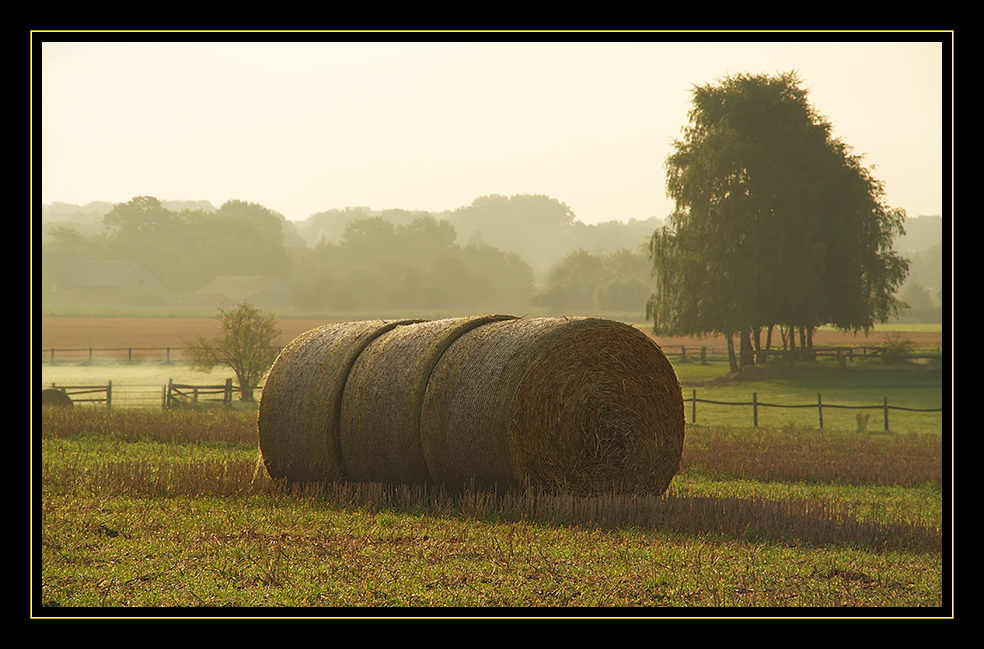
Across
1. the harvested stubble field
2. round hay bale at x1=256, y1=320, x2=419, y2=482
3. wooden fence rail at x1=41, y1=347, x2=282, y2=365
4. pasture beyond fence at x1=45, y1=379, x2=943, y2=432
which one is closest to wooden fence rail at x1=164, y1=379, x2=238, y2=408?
pasture beyond fence at x1=45, y1=379, x2=943, y2=432

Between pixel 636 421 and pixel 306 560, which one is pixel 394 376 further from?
pixel 306 560

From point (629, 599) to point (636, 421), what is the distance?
5033 mm

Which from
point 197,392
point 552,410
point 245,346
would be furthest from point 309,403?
point 245,346

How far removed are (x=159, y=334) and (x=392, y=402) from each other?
5216 centimetres

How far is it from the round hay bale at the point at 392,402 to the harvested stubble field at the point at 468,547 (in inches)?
16.4

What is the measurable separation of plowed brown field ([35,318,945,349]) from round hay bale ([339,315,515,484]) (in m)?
34.3

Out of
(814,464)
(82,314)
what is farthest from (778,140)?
(82,314)

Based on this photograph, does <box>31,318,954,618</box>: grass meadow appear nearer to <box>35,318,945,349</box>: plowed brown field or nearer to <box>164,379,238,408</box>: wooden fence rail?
<box>164,379,238,408</box>: wooden fence rail

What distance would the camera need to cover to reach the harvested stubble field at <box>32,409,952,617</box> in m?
7.30

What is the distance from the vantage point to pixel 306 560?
8398 mm

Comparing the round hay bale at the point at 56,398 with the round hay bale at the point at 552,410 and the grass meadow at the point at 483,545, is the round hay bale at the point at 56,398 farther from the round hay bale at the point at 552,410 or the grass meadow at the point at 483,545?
the round hay bale at the point at 552,410

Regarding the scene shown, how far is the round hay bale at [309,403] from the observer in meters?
12.5

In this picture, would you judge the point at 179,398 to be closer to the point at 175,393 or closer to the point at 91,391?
the point at 175,393

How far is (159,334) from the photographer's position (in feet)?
197
